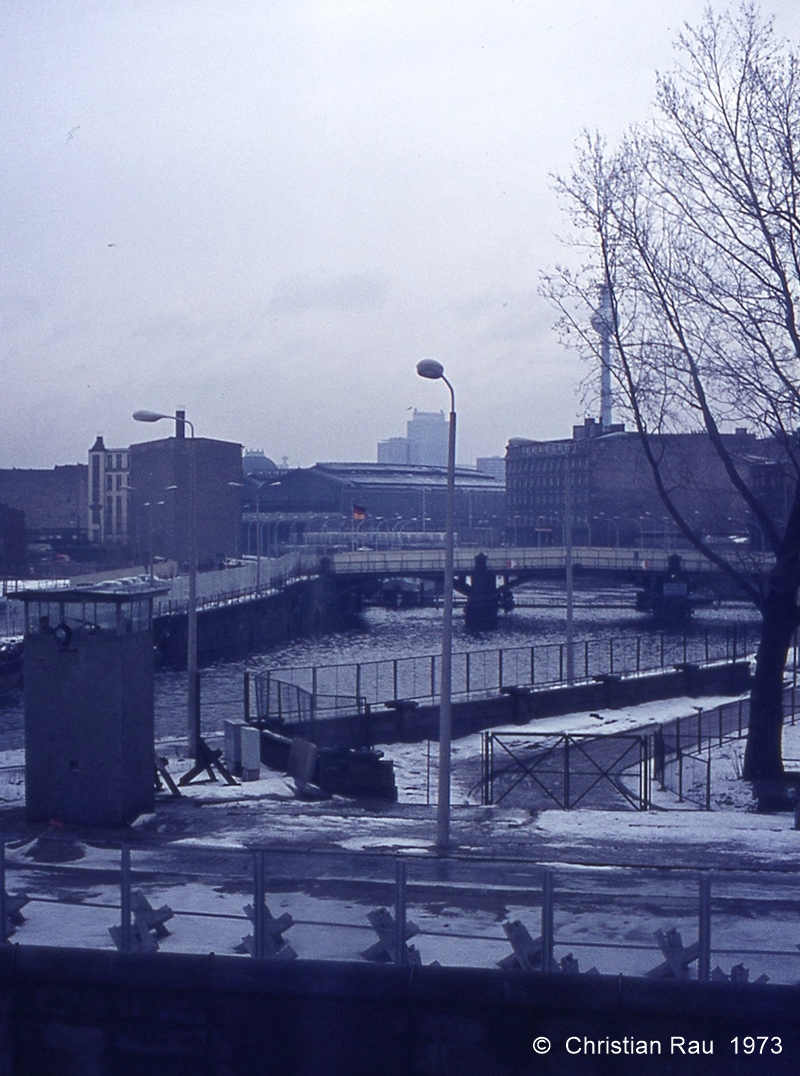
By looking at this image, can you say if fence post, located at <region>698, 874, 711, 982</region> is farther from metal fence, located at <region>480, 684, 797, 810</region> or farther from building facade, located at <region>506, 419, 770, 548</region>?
building facade, located at <region>506, 419, 770, 548</region>

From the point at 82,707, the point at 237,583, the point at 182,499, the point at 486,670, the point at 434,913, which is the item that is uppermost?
the point at 182,499

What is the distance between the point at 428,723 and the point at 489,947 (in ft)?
48.7

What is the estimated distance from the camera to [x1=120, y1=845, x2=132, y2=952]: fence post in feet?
21.7

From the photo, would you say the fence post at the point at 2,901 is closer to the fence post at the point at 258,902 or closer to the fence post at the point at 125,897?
the fence post at the point at 125,897

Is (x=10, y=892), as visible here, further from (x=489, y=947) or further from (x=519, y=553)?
(x=519, y=553)

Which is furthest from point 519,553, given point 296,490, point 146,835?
point 146,835

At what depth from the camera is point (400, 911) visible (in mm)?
6395

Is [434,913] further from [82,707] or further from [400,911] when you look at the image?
[82,707]

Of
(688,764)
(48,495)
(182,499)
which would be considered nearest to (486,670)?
(688,764)

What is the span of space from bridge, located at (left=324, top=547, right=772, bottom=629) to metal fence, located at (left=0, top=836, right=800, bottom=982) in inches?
1840

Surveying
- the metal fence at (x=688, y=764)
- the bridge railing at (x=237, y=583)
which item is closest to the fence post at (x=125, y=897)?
the metal fence at (x=688, y=764)

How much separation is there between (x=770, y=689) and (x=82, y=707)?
26.1 ft

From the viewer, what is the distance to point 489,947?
21.0 ft

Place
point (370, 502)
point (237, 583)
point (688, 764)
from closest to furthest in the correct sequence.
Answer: point (688, 764) → point (237, 583) → point (370, 502)
